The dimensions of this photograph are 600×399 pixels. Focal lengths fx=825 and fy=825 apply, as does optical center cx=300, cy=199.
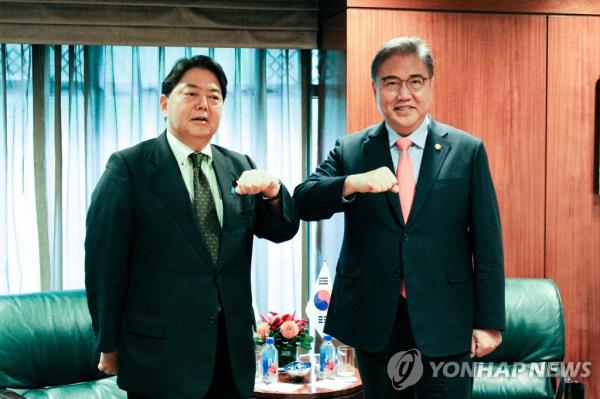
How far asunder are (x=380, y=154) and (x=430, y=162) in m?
0.15

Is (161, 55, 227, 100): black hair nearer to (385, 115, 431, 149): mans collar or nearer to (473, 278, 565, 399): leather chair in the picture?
(385, 115, 431, 149): mans collar

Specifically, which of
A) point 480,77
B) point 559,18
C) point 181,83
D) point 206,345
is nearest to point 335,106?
point 480,77

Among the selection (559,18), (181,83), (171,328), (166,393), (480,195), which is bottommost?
(166,393)

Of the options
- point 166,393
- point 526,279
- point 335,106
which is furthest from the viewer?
point 335,106

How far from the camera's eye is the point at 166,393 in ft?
7.23

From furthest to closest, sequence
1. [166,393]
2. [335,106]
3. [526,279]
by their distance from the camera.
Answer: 1. [335,106]
2. [526,279]
3. [166,393]

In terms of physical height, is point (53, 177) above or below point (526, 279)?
above

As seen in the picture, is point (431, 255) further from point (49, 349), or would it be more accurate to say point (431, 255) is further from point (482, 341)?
point (49, 349)

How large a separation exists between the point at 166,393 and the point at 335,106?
206cm

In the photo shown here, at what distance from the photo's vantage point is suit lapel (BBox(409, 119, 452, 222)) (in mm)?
2289

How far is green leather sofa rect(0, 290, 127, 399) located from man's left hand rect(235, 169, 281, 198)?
4.29ft

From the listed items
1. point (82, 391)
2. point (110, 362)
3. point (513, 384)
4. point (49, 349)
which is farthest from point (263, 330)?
point (110, 362)

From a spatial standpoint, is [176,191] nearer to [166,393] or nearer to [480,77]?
[166,393]

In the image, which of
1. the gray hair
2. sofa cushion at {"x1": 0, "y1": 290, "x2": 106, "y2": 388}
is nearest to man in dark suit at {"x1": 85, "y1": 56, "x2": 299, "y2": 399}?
the gray hair
